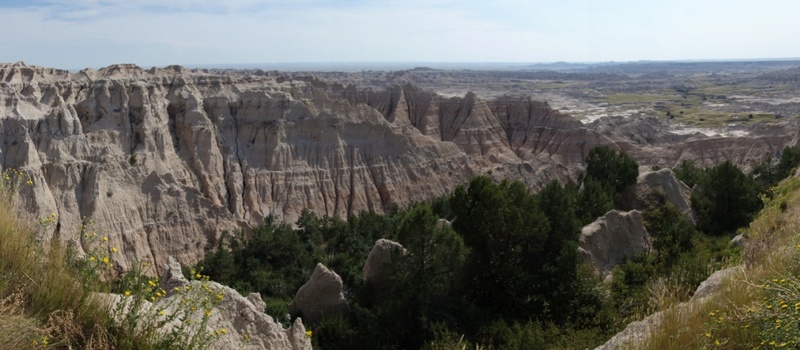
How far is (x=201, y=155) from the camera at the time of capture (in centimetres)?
→ 4650

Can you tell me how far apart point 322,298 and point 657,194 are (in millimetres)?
19481

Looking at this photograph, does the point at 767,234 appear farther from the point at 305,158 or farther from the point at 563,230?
the point at 305,158

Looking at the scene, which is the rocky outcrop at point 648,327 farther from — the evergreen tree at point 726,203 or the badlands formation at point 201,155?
the badlands formation at point 201,155

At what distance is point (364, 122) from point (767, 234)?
4549 cm

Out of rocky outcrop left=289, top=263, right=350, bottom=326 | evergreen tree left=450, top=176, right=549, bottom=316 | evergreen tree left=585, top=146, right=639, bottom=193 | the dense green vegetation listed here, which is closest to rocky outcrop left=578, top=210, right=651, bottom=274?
the dense green vegetation

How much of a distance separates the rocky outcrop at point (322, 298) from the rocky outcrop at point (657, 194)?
17976mm

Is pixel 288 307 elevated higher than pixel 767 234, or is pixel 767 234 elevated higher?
pixel 767 234

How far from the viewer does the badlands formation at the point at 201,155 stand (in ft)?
121

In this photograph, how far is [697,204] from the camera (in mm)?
29016

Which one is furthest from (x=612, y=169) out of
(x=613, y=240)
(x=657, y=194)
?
(x=613, y=240)

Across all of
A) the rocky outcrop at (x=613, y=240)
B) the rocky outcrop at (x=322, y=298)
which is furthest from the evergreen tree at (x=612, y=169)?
the rocky outcrop at (x=322, y=298)

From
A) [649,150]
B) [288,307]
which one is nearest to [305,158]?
[288,307]

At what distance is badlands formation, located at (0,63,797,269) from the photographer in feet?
121

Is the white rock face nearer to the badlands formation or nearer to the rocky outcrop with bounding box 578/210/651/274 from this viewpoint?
the badlands formation
